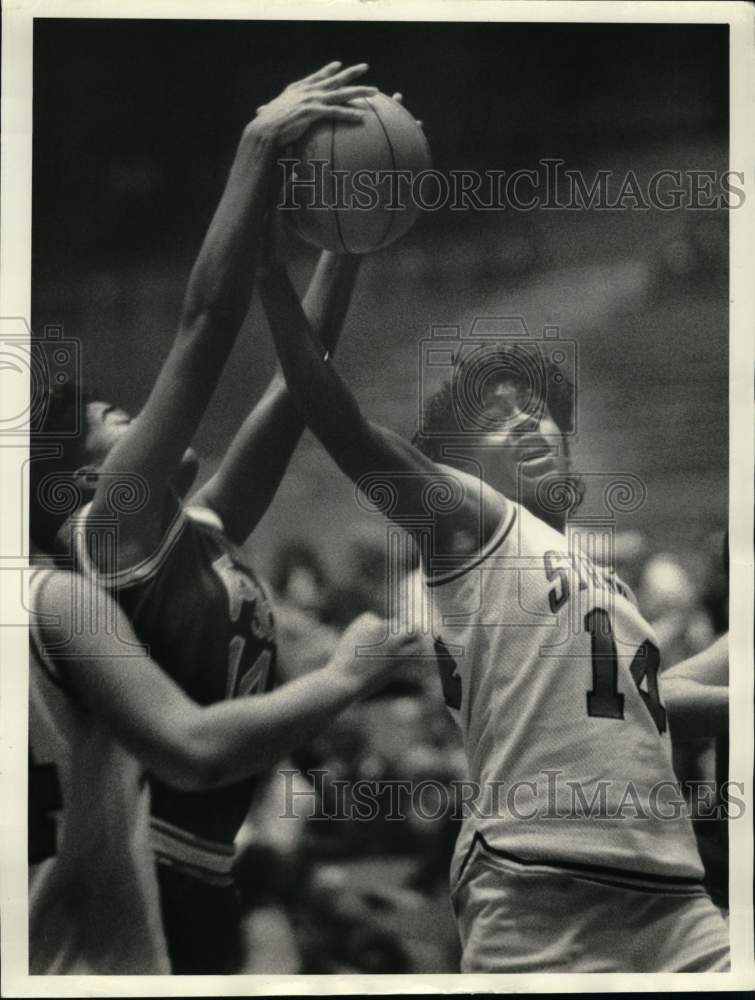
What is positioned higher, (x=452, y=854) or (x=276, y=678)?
(x=276, y=678)

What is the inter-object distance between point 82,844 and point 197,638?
476 mm

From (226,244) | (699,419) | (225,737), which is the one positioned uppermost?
(226,244)

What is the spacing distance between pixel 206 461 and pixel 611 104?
1113mm

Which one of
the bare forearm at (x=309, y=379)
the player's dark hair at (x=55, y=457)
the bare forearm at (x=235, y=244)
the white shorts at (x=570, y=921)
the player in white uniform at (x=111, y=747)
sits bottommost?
the white shorts at (x=570, y=921)

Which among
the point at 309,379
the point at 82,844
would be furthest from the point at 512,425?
the point at 82,844

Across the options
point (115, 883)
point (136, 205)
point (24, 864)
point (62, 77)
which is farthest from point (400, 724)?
point (62, 77)

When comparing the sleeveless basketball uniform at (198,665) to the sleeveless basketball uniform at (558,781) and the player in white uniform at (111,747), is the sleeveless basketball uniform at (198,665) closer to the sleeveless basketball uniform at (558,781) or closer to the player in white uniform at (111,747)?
the player in white uniform at (111,747)

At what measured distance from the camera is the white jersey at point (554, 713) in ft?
6.75

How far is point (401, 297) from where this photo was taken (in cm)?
212

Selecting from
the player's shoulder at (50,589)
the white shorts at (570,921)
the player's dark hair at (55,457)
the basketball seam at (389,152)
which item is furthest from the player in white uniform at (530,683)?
the player's shoulder at (50,589)

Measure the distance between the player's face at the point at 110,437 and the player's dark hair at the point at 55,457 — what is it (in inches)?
0.6

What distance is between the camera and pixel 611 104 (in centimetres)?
214

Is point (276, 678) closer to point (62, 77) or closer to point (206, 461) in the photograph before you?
point (206, 461)

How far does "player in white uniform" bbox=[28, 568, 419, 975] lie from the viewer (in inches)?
81.0
